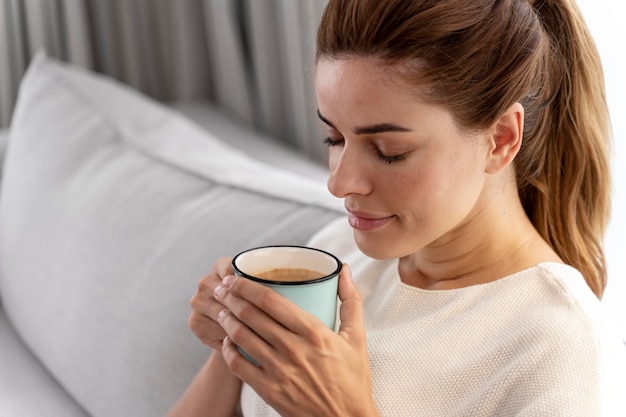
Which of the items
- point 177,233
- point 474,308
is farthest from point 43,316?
point 474,308

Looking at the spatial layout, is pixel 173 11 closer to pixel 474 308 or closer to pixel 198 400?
pixel 198 400

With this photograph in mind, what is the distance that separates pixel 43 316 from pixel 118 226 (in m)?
0.23

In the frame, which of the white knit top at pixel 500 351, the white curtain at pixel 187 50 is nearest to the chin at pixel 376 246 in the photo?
the white knit top at pixel 500 351

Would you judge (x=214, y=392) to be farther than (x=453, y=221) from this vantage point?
Yes

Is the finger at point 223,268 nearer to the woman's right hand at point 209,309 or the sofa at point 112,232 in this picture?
the woman's right hand at point 209,309

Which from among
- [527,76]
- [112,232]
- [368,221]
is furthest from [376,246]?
[112,232]

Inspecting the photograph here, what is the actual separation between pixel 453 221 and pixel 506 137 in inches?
4.1

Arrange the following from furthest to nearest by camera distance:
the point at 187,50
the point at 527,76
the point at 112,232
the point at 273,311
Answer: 1. the point at 187,50
2. the point at 112,232
3. the point at 527,76
4. the point at 273,311

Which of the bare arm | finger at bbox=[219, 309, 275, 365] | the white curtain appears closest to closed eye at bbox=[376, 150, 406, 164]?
finger at bbox=[219, 309, 275, 365]

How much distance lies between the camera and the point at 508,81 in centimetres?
88

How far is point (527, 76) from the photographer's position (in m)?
0.90

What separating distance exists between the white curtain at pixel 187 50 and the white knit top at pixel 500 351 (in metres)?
1.06

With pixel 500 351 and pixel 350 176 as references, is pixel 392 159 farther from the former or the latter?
pixel 500 351

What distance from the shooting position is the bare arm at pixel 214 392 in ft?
3.65
